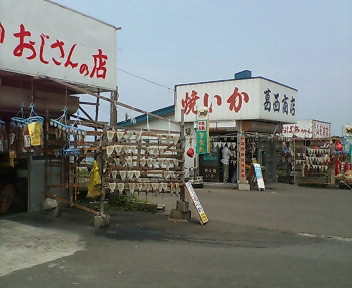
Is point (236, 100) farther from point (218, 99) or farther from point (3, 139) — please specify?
point (3, 139)

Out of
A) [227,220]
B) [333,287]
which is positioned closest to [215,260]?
[333,287]

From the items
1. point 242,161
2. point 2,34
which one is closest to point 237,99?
point 242,161

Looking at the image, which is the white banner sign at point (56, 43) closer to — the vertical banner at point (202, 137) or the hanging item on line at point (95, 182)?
the hanging item on line at point (95, 182)

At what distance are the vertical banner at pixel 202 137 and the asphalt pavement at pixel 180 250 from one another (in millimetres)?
6228

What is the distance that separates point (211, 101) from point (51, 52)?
11.7m

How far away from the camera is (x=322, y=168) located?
21.0 m

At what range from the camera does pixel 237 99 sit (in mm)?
19359

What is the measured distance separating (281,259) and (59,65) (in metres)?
6.55

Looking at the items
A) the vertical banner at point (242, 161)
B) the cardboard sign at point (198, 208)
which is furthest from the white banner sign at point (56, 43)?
the vertical banner at point (242, 161)

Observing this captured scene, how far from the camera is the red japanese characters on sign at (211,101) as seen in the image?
19.3 meters

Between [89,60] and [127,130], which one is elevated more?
[89,60]

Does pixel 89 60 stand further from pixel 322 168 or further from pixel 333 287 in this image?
pixel 322 168

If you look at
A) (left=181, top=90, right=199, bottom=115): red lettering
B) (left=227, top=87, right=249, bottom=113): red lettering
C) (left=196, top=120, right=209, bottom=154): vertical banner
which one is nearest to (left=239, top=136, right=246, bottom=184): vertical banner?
(left=227, top=87, right=249, bottom=113): red lettering

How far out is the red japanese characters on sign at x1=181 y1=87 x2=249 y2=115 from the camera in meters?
19.3
